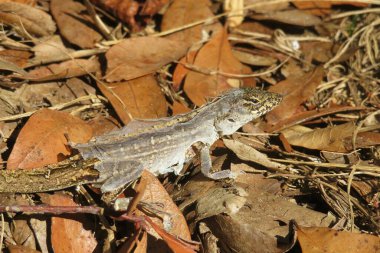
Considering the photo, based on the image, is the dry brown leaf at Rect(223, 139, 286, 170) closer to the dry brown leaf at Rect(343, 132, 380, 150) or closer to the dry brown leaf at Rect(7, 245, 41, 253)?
the dry brown leaf at Rect(343, 132, 380, 150)

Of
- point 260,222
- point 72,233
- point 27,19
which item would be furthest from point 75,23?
point 260,222

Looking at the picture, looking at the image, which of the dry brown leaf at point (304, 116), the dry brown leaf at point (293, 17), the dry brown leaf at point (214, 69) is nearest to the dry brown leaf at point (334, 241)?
the dry brown leaf at point (304, 116)

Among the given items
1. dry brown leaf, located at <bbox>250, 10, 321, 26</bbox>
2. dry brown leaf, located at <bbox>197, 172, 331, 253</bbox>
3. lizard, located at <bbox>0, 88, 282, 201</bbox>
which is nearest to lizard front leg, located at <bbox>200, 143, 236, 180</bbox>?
lizard, located at <bbox>0, 88, 282, 201</bbox>

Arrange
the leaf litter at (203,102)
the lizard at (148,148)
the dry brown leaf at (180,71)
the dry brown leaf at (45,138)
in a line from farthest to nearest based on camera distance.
A: the dry brown leaf at (180,71) < the dry brown leaf at (45,138) < the lizard at (148,148) < the leaf litter at (203,102)

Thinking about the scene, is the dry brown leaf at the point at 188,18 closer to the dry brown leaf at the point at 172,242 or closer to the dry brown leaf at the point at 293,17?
the dry brown leaf at the point at 293,17

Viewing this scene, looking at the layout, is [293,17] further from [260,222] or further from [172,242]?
[172,242]

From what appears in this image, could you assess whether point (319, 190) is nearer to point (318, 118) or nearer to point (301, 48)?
point (318, 118)

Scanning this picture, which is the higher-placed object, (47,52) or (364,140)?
(47,52)
